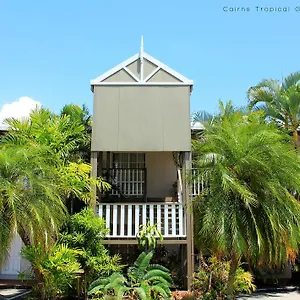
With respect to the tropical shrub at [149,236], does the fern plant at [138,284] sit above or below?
below

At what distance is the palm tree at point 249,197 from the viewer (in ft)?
31.5

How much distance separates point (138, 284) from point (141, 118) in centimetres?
500

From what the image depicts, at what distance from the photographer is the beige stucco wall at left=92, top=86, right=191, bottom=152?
1229 cm

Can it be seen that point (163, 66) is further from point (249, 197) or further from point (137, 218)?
point (249, 197)

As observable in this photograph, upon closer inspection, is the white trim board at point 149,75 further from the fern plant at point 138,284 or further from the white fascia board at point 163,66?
the fern plant at point 138,284

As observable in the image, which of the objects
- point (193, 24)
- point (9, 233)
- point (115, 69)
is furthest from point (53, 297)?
point (193, 24)

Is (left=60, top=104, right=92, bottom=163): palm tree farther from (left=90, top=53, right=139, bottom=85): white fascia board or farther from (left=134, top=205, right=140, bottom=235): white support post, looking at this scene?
(left=134, top=205, right=140, bottom=235): white support post

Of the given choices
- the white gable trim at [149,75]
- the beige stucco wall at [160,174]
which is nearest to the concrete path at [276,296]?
the beige stucco wall at [160,174]

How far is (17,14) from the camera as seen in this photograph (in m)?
10.1

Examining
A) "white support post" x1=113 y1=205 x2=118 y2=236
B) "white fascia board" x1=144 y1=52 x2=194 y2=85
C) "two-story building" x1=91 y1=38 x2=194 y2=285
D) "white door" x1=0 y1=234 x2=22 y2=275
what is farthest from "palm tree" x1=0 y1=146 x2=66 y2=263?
"white fascia board" x1=144 y1=52 x2=194 y2=85

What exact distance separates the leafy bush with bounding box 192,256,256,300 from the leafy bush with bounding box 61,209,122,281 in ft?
7.34

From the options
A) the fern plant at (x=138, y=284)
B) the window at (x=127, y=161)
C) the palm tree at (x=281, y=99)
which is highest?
the palm tree at (x=281, y=99)

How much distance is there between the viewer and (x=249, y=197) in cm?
948

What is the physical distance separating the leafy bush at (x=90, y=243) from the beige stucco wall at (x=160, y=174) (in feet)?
17.4
